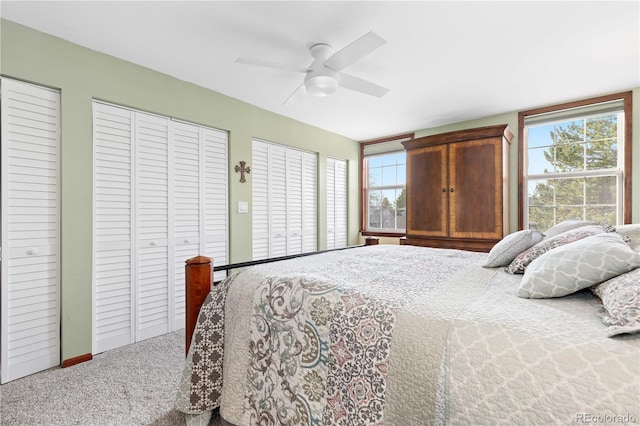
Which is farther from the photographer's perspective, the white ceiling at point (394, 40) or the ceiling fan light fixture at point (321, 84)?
the ceiling fan light fixture at point (321, 84)

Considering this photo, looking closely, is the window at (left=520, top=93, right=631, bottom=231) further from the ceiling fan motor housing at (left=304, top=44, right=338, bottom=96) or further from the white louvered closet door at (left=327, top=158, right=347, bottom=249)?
the ceiling fan motor housing at (left=304, top=44, right=338, bottom=96)

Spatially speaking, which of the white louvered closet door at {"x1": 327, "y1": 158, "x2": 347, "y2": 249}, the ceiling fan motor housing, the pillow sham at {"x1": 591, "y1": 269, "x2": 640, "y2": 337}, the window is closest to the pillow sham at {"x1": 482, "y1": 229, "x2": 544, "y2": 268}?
the pillow sham at {"x1": 591, "y1": 269, "x2": 640, "y2": 337}

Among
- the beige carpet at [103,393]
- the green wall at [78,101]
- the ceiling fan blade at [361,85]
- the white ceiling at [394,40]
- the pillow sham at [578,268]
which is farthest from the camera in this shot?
the ceiling fan blade at [361,85]

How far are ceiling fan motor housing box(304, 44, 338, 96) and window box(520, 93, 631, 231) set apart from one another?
273cm

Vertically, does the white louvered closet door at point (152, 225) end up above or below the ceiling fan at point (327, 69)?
below

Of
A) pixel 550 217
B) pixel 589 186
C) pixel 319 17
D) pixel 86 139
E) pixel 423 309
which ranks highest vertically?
pixel 319 17

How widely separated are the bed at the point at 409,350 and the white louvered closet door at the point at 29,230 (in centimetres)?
149

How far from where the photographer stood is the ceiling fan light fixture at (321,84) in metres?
2.07

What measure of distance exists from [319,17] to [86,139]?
1.96 metres

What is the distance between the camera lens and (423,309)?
3.09 feet

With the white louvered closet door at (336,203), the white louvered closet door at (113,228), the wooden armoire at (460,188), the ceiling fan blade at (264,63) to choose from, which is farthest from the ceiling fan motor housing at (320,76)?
the white louvered closet door at (336,203)

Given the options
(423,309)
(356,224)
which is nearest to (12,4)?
(423,309)

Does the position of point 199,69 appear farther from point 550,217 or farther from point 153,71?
point 550,217

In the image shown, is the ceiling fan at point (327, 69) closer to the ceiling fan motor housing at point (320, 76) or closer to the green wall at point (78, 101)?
the ceiling fan motor housing at point (320, 76)
